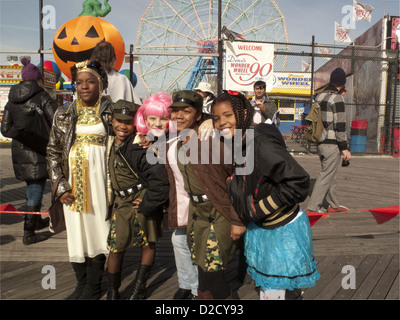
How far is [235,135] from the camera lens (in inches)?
74.4

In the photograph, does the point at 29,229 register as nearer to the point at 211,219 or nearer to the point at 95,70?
the point at 95,70

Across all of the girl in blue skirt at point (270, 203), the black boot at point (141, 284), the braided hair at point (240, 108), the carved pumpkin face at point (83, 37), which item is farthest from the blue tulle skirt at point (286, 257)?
the carved pumpkin face at point (83, 37)

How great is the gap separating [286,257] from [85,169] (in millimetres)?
1658

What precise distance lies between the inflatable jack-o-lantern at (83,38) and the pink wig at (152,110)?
2.41 meters

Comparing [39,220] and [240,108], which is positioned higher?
[240,108]

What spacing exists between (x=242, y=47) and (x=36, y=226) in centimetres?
754

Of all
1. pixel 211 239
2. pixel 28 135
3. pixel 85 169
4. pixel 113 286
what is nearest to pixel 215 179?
pixel 211 239

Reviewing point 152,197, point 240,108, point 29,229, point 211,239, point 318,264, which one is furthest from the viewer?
point 29,229

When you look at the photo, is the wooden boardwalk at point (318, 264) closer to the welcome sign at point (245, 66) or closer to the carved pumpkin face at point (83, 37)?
the carved pumpkin face at point (83, 37)

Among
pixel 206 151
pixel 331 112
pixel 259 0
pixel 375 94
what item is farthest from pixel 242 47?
pixel 259 0

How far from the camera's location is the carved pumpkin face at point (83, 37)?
15.1 feet

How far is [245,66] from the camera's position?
938cm

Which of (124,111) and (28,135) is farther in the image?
(28,135)
